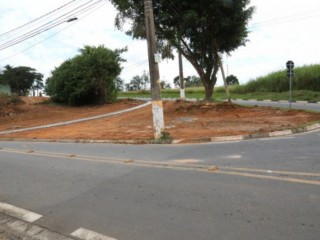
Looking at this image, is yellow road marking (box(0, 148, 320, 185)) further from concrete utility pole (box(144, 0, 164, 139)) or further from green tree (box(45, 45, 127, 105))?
green tree (box(45, 45, 127, 105))

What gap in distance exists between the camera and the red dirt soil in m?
15.2

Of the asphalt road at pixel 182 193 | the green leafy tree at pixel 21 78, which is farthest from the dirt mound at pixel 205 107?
the green leafy tree at pixel 21 78

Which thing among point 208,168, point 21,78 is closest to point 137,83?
point 21,78

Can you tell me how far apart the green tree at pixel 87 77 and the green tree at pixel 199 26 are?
9671mm

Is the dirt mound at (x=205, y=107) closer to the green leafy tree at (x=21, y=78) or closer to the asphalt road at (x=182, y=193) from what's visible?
the asphalt road at (x=182, y=193)

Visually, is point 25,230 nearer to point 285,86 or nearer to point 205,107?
point 205,107

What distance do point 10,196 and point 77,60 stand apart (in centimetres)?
3030

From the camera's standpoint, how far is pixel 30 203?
6406mm

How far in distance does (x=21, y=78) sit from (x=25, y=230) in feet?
239

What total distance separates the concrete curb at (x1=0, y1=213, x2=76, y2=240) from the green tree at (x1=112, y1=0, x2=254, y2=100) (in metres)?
18.5

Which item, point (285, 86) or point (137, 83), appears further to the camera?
point (137, 83)

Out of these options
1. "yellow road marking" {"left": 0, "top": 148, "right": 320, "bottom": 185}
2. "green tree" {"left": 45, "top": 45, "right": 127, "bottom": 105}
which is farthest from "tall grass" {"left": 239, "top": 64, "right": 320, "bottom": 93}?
"yellow road marking" {"left": 0, "top": 148, "right": 320, "bottom": 185}

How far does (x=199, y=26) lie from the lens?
23156mm

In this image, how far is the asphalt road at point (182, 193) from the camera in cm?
459
